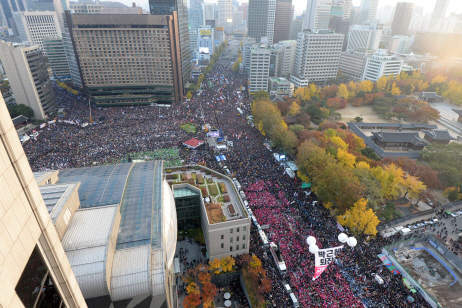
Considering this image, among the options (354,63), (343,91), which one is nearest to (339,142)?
(343,91)

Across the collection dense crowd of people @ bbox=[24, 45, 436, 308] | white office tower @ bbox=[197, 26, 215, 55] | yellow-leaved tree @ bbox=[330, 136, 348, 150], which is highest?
white office tower @ bbox=[197, 26, 215, 55]

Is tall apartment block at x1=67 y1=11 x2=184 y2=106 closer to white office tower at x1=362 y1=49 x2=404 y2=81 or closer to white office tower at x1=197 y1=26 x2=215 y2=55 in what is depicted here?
white office tower at x1=362 y1=49 x2=404 y2=81

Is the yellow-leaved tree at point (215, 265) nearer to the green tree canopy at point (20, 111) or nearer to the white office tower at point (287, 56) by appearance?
the green tree canopy at point (20, 111)

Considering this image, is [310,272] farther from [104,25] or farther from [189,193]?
[104,25]

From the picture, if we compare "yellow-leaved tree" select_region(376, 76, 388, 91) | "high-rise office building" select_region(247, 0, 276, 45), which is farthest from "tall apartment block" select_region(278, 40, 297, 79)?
"high-rise office building" select_region(247, 0, 276, 45)

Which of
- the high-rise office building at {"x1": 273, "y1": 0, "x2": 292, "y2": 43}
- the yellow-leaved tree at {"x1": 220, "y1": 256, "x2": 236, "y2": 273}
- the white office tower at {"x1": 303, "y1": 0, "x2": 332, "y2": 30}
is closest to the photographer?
the yellow-leaved tree at {"x1": 220, "y1": 256, "x2": 236, "y2": 273}

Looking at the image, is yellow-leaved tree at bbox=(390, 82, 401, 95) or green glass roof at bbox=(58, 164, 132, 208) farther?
yellow-leaved tree at bbox=(390, 82, 401, 95)

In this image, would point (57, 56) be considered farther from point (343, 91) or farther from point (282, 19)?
point (282, 19)

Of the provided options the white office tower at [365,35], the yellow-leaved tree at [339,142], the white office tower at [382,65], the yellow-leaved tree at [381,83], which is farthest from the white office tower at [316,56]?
the yellow-leaved tree at [339,142]
